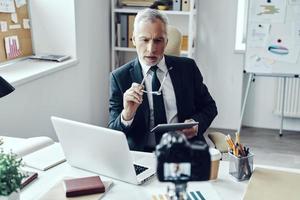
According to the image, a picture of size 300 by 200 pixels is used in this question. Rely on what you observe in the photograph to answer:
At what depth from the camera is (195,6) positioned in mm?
3793

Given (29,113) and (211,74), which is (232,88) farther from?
(29,113)

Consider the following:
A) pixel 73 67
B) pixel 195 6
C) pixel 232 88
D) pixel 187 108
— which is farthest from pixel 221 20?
pixel 187 108

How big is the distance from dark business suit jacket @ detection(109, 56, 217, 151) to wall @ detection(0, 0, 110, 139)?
2.51 ft

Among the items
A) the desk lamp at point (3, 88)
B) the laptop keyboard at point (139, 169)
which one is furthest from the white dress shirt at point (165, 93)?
the desk lamp at point (3, 88)

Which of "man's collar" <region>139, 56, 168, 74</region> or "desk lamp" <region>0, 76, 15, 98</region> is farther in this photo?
"man's collar" <region>139, 56, 168, 74</region>

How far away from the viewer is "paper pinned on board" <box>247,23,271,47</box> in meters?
3.51

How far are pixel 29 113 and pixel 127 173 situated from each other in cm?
144

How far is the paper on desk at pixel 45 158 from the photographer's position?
1536mm

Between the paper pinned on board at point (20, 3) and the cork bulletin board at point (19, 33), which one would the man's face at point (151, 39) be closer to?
the cork bulletin board at point (19, 33)

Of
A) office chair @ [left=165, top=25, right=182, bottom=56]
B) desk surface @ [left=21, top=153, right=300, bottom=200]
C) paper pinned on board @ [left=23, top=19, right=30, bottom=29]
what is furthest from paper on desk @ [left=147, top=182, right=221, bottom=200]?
paper pinned on board @ [left=23, top=19, right=30, bottom=29]

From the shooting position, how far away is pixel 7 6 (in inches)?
109

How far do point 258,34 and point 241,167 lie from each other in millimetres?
2353

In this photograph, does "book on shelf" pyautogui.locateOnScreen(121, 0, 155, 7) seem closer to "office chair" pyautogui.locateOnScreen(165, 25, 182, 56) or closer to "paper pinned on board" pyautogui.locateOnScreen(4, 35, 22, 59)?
"paper pinned on board" pyautogui.locateOnScreen(4, 35, 22, 59)

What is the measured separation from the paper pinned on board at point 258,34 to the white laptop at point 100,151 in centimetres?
236
